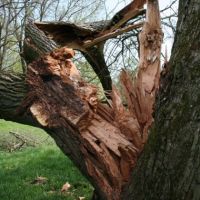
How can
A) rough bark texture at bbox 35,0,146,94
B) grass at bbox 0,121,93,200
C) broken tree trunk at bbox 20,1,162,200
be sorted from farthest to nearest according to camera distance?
grass at bbox 0,121,93,200 → rough bark texture at bbox 35,0,146,94 → broken tree trunk at bbox 20,1,162,200

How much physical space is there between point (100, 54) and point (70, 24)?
2.10m

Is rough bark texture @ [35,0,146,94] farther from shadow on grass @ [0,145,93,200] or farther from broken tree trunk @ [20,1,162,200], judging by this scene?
shadow on grass @ [0,145,93,200]

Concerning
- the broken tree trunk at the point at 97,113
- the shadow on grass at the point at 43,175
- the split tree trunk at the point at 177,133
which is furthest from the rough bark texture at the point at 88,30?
the split tree trunk at the point at 177,133

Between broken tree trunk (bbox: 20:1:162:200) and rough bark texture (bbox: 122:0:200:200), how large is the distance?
2.36ft

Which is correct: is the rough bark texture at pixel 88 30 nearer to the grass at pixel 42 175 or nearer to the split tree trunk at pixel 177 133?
the grass at pixel 42 175

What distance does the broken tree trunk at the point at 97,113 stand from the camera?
3.80 meters

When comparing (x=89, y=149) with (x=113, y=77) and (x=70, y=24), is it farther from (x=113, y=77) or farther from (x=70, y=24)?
(x=113, y=77)

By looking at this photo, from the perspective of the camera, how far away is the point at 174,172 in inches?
114

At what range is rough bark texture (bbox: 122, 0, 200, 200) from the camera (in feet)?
9.19

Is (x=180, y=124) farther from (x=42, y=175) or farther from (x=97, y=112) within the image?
(x=42, y=175)

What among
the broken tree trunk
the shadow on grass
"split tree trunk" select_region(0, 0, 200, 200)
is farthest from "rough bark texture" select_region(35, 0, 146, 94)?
"split tree trunk" select_region(0, 0, 200, 200)

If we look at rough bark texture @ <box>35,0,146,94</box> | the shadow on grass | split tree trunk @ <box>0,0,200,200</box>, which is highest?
rough bark texture @ <box>35,0,146,94</box>

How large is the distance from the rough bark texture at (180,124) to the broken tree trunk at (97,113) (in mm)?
719

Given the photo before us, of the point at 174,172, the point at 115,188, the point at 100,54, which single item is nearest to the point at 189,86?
the point at 174,172
